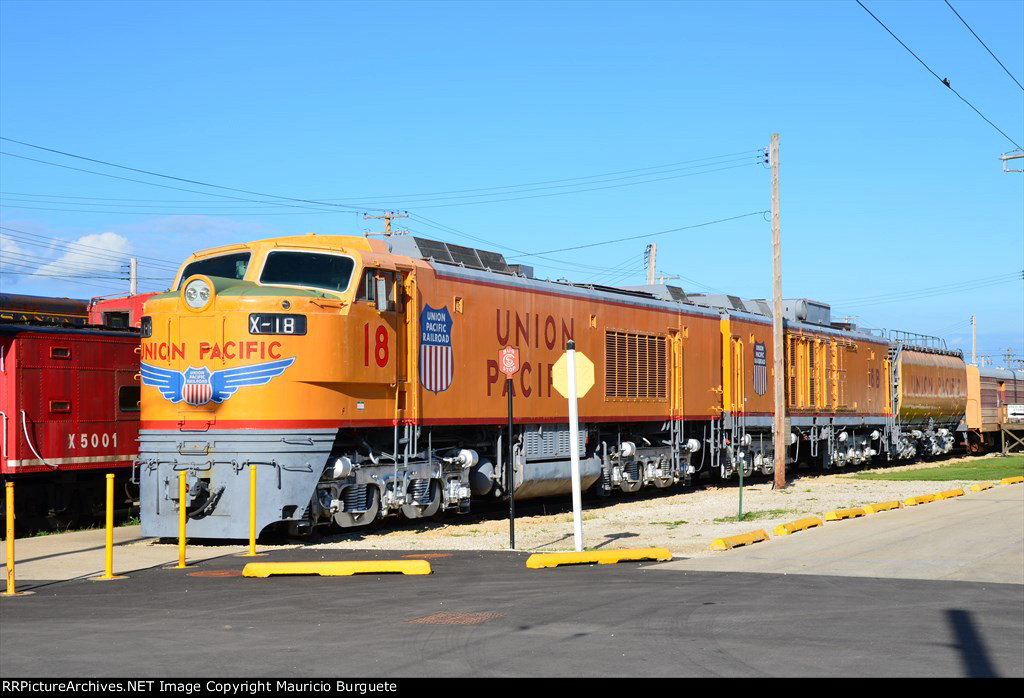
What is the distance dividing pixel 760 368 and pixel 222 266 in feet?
56.2

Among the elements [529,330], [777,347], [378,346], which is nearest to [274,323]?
[378,346]

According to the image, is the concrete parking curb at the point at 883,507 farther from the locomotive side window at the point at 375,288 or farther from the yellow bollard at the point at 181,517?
the yellow bollard at the point at 181,517

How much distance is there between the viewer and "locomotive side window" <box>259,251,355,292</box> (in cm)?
1738

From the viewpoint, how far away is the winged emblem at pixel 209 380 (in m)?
16.7

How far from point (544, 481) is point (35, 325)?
929cm

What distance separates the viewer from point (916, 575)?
13414 millimetres

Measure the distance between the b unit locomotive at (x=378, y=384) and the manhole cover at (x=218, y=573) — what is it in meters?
1.93

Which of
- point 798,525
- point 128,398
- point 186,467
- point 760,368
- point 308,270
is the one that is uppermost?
point 308,270

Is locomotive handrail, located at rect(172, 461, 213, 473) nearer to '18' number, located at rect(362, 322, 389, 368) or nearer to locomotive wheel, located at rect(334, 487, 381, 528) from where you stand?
locomotive wheel, located at rect(334, 487, 381, 528)

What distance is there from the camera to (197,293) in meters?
17.0

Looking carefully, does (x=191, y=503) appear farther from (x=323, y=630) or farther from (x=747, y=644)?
(x=747, y=644)

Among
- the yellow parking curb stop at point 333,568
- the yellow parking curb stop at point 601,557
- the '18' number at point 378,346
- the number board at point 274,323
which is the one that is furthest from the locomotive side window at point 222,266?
the yellow parking curb stop at point 601,557

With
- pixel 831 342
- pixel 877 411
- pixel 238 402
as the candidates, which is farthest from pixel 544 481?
pixel 877 411

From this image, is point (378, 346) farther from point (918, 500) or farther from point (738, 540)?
point (918, 500)
